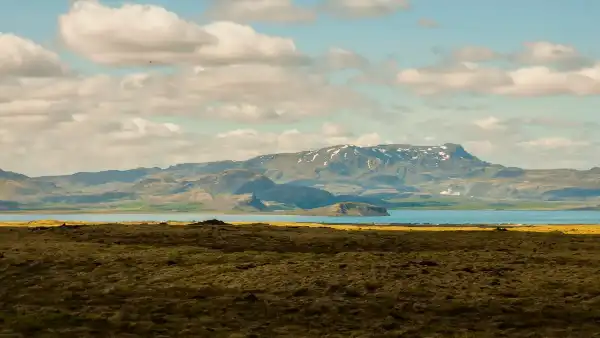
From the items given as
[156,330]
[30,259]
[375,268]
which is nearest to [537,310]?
[375,268]

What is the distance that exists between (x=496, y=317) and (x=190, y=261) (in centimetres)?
2285

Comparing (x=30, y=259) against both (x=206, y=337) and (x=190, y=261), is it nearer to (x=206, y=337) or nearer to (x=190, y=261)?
(x=190, y=261)

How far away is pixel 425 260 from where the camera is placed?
53.5m

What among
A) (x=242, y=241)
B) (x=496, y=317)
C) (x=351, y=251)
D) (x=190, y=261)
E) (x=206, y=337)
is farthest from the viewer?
(x=242, y=241)

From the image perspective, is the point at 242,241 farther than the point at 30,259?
Yes

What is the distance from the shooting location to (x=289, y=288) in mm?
42469

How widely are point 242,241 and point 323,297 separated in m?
24.9

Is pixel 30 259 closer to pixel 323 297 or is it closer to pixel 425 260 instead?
pixel 323 297

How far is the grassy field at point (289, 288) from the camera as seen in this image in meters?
34.7

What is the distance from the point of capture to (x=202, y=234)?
68.2m

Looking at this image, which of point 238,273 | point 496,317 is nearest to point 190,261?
point 238,273

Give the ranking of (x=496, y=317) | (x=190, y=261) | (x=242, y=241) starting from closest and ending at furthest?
1. (x=496, y=317)
2. (x=190, y=261)
3. (x=242, y=241)

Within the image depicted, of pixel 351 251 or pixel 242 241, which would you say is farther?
pixel 242 241

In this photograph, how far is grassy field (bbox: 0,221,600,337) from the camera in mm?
34688
